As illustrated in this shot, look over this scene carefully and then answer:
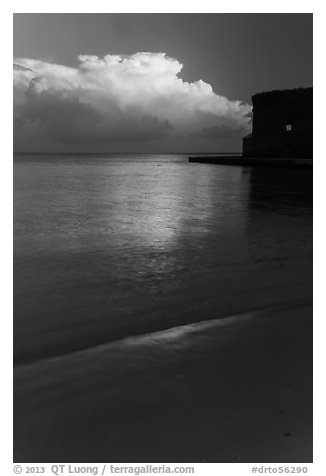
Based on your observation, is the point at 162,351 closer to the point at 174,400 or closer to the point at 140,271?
the point at 174,400

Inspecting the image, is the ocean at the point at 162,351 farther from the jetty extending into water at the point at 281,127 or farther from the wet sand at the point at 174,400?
the jetty extending into water at the point at 281,127

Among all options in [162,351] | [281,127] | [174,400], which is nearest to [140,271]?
[162,351]

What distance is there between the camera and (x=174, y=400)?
1.86 meters

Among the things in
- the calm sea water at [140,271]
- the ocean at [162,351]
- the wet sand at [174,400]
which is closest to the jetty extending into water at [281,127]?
the calm sea water at [140,271]

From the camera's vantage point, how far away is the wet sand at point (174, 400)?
1.58 metres

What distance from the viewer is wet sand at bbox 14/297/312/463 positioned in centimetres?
158

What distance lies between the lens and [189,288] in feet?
11.7

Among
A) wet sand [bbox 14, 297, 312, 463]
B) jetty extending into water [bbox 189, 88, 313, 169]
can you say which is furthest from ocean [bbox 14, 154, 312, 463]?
jetty extending into water [bbox 189, 88, 313, 169]

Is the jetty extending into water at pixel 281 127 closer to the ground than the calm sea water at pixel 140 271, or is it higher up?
higher up

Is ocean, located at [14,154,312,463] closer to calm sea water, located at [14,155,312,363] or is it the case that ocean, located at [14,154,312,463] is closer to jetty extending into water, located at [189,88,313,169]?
calm sea water, located at [14,155,312,363]
